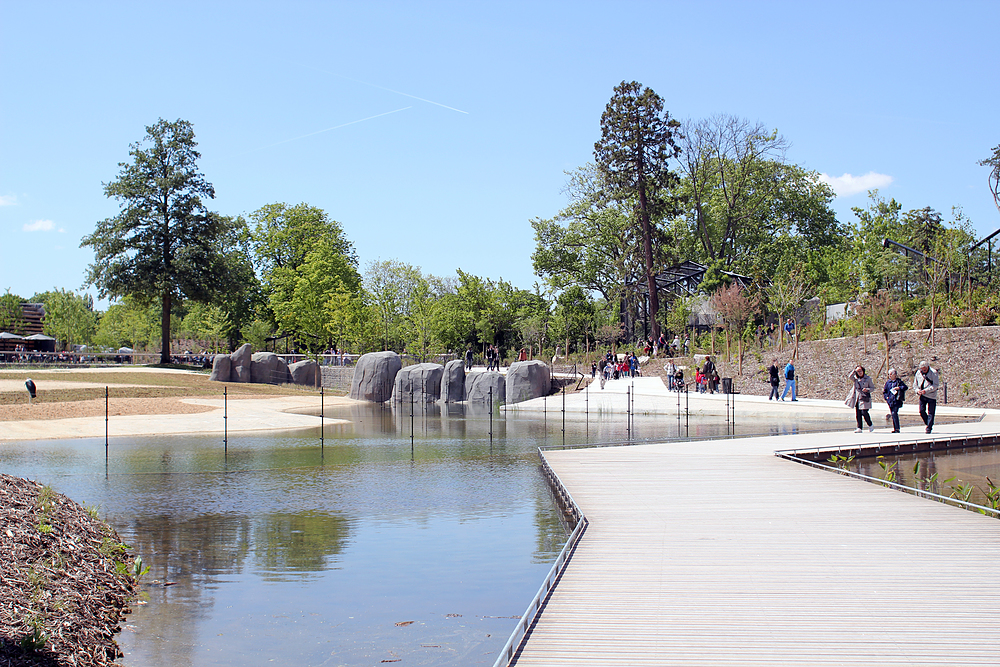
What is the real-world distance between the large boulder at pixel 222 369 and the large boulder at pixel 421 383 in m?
11.0

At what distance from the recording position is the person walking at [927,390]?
18.5 meters

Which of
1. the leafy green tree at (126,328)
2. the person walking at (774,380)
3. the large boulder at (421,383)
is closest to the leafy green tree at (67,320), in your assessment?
the leafy green tree at (126,328)

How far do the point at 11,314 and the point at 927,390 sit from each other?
9752 cm

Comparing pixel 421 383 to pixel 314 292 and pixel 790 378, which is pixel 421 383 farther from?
pixel 314 292

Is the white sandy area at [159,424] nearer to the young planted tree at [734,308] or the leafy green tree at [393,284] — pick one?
the young planted tree at [734,308]

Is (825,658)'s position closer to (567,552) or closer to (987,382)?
(567,552)

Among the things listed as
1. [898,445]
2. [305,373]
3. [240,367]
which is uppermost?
[240,367]

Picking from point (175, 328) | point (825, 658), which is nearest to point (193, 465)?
point (825, 658)

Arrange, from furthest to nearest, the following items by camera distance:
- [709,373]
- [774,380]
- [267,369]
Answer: [267,369], [709,373], [774,380]

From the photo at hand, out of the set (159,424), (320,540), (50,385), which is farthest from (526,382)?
(320,540)

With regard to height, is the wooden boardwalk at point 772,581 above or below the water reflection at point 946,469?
above

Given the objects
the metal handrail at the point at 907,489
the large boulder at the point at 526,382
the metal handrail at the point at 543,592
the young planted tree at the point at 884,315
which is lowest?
the metal handrail at the point at 543,592

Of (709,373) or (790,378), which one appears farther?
(709,373)

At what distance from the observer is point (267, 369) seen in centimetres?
4994
